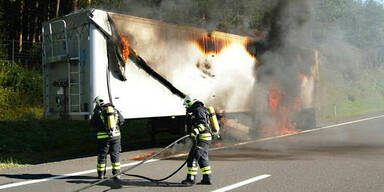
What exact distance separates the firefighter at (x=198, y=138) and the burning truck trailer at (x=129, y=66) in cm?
269

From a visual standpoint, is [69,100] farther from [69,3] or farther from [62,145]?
[69,3]

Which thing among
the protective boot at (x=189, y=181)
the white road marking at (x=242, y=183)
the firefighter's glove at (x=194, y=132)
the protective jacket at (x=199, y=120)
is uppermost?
the protective jacket at (x=199, y=120)

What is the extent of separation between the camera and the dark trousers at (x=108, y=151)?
6266mm

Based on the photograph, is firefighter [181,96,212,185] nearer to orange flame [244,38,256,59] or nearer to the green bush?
orange flame [244,38,256,59]

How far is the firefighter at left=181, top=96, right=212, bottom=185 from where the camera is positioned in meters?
5.82

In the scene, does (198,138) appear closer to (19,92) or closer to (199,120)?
(199,120)

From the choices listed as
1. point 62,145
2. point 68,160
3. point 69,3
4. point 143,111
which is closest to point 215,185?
point 143,111

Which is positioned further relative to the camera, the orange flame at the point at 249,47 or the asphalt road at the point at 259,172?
the orange flame at the point at 249,47

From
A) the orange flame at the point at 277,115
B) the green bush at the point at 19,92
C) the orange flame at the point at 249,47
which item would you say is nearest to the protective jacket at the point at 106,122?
the orange flame at the point at 249,47

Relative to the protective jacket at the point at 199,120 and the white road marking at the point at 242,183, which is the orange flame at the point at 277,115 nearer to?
the white road marking at the point at 242,183

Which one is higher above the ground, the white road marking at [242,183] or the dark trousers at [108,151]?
the dark trousers at [108,151]

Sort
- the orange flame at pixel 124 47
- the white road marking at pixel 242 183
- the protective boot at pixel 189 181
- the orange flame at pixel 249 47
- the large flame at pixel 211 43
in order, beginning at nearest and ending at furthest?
the white road marking at pixel 242 183
the protective boot at pixel 189 181
the orange flame at pixel 124 47
the large flame at pixel 211 43
the orange flame at pixel 249 47

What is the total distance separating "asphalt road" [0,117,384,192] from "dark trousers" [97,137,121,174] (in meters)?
0.26

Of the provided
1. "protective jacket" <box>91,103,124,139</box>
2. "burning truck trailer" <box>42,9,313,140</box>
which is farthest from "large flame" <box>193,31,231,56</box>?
"protective jacket" <box>91,103,124,139</box>
